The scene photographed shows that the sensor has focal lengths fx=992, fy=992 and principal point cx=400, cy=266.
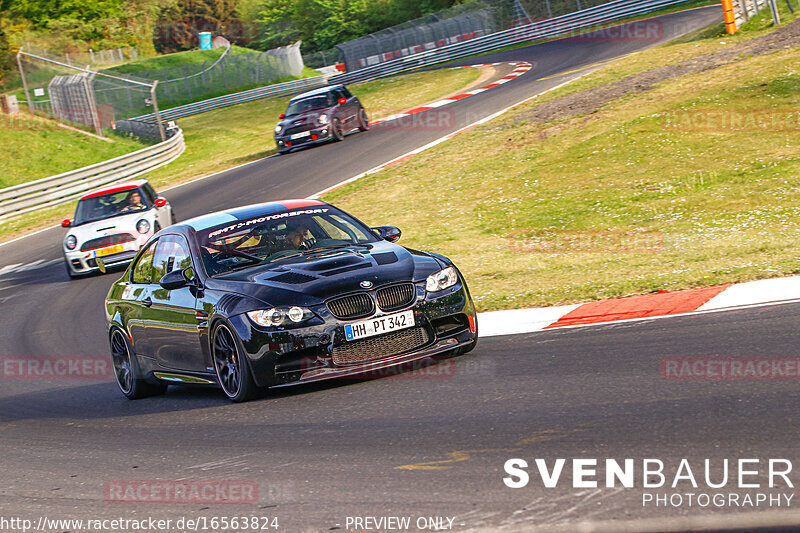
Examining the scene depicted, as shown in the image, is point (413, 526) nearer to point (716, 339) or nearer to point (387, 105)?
point (716, 339)

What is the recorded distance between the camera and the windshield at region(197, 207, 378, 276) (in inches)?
322

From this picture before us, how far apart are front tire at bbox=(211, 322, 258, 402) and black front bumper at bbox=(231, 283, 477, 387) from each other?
11 cm

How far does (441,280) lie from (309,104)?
75.3ft

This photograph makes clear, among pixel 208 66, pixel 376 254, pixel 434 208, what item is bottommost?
pixel 434 208

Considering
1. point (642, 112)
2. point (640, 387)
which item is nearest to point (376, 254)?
point (640, 387)

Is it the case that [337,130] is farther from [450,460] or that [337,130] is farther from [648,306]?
[450,460]

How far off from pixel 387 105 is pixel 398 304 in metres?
30.8

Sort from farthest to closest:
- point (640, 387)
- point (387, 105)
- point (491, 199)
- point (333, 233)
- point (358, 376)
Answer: point (387, 105) < point (491, 199) < point (333, 233) < point (358, 376) < point (640, 387)

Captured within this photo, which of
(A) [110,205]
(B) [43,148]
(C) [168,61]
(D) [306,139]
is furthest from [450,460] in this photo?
(C) [168,61]

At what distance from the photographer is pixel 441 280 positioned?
7758mm

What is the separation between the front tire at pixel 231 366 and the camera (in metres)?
7.39

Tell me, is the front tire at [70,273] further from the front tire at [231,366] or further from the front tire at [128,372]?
the front tire at [231,366]

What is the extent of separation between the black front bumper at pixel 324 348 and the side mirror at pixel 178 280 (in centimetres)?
88

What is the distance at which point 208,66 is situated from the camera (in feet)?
197
